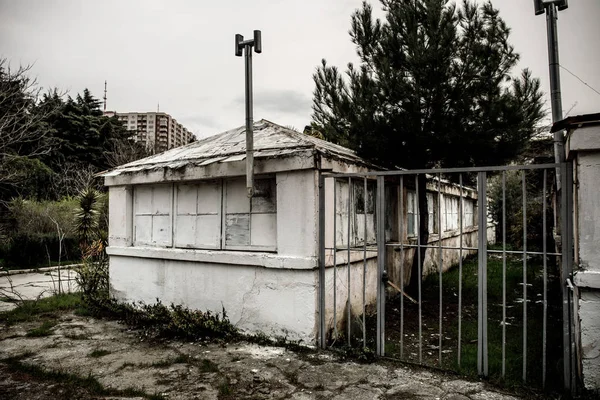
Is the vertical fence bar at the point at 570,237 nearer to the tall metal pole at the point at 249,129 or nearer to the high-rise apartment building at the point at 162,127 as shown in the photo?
the tall metal pole at the point at 249,129

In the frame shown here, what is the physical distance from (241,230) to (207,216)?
2.58 feet

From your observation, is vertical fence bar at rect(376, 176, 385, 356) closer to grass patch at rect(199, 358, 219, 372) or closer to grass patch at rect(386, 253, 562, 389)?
grass patch at rect(386, 253, 562, 389)

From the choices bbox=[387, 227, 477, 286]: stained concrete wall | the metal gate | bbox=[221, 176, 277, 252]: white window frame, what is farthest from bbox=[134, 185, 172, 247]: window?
bbox=[387, 227, 477, 286]: stained concrete wall

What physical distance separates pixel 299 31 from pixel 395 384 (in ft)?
23.6

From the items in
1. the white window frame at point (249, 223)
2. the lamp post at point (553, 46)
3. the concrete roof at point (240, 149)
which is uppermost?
the lamp post at point (553, 46)

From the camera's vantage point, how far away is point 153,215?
730 cm

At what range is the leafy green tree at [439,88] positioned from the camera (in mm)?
5945

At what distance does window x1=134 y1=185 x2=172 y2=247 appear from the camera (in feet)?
23.2

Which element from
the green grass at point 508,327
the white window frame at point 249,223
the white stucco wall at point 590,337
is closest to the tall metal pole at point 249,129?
the white window frame at point 249,223

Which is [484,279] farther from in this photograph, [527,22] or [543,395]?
[527,22]

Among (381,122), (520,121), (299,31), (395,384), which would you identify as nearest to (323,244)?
(395,384)

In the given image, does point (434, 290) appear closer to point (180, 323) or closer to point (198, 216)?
point (198, 216)

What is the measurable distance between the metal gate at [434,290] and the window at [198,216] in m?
2.03

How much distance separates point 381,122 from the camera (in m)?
6.38
